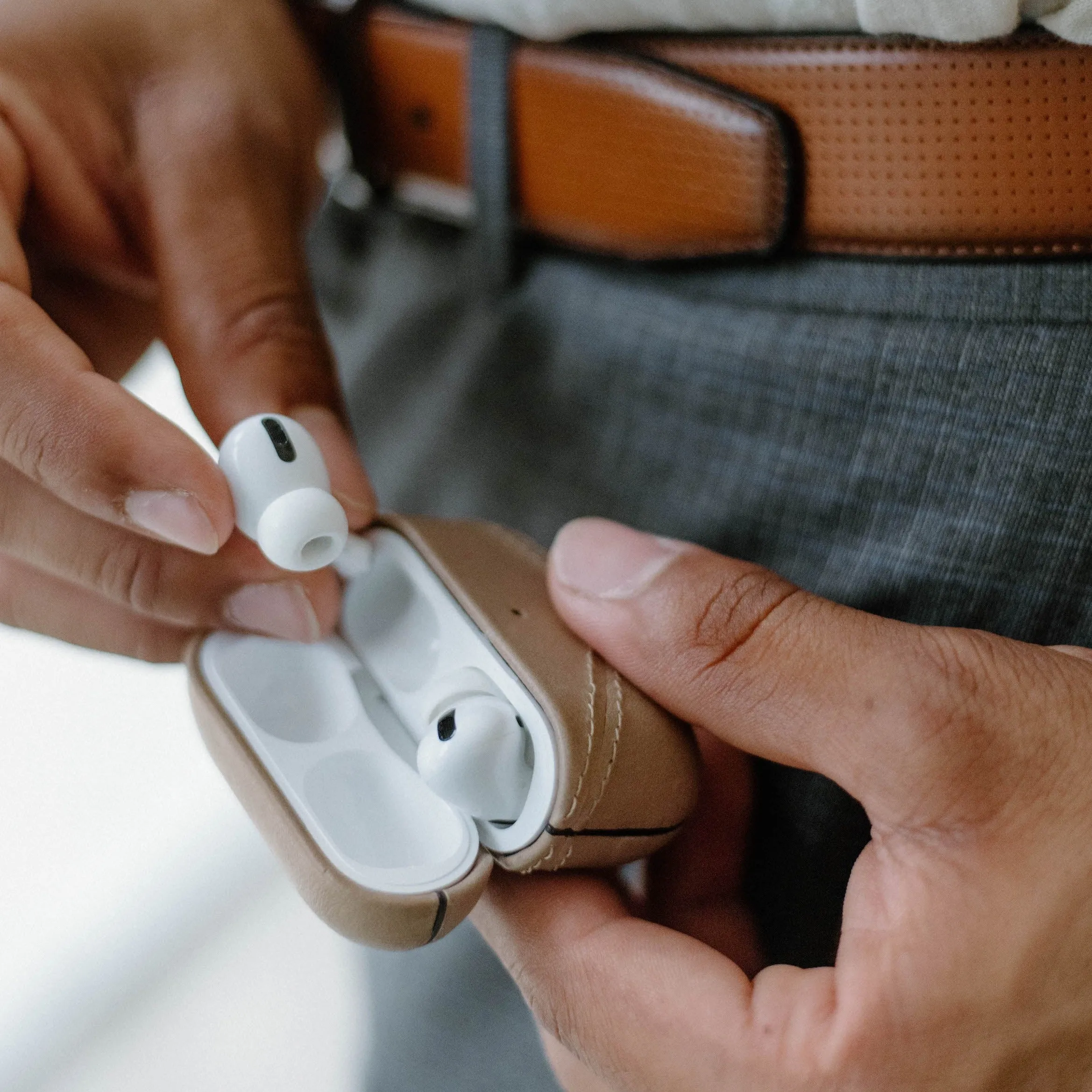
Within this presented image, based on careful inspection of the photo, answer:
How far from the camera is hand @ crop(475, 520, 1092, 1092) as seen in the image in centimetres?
41

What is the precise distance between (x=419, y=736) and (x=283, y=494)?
0.15 meters

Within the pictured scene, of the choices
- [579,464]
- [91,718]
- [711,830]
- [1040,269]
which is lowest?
[91,718]

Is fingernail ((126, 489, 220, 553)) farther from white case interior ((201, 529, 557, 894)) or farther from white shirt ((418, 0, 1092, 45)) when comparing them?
white shirt ((418, 0, 1092, 45))

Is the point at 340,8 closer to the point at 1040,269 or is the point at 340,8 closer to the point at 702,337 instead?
the point at 702,337

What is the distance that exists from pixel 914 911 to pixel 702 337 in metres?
0.34

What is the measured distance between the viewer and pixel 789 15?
19.9 inches

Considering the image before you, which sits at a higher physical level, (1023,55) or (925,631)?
(1023,55)

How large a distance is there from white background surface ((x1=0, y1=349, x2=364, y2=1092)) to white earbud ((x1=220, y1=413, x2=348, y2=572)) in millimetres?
346

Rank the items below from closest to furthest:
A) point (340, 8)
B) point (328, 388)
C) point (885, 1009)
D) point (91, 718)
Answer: point (885, 1009)
point (328, 388)
point (340, 8)
point (91, 718)

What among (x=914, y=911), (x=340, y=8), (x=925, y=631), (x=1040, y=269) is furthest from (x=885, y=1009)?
(x=340, y=8)

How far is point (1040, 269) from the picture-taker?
50 centimetres

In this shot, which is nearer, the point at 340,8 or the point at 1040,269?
the point at 1040,269

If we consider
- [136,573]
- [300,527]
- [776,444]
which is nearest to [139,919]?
[136,573]

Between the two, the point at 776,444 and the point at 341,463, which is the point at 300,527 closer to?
the point at 341,463
